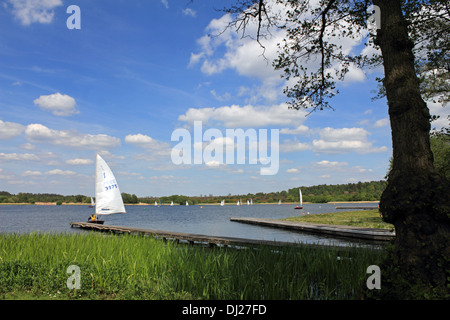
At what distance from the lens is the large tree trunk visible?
482 centimetres

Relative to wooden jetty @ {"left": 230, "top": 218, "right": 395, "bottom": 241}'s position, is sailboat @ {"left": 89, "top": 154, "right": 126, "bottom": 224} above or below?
above

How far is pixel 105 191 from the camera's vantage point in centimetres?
3312

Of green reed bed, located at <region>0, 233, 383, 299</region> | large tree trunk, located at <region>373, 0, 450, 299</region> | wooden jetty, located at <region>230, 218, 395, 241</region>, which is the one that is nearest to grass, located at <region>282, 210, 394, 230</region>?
wooden jetty, located at <region>230, 218, 395, 241</region>

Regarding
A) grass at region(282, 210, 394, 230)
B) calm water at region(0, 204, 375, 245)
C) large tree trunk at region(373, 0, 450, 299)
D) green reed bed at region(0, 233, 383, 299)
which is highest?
large tree trunk at region(373, 0, 450, 299)

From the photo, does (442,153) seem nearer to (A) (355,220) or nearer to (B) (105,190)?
(A) (355,220)

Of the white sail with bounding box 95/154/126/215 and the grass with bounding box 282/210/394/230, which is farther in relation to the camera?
the white sail with bounding box 95/154/126/215

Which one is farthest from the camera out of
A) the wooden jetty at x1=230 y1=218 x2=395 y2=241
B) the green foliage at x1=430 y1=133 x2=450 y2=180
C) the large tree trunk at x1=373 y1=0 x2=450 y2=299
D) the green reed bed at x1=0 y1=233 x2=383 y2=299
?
the wooden jetty at x1=230 y1=218 x2=395 y2=241

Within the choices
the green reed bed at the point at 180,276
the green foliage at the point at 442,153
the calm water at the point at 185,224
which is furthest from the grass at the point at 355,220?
the green reed bed at the point at 180,276

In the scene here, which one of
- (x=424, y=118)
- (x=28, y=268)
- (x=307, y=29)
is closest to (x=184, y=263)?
(x=28, y=268)

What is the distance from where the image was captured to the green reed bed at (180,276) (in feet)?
19.0

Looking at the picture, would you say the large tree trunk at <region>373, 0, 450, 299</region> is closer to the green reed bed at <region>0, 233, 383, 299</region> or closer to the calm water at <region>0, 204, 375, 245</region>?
the green reed bed at <region>0, 233, 383, 299</region>

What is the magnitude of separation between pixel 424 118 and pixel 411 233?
7.21 ft

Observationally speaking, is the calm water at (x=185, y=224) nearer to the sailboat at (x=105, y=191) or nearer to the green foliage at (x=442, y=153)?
the sailboat at (x=105, y=191)
